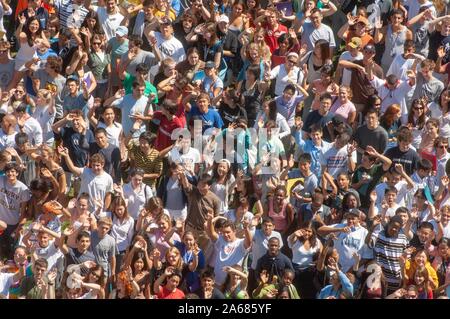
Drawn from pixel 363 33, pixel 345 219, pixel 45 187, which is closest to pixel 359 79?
pixel 363 33

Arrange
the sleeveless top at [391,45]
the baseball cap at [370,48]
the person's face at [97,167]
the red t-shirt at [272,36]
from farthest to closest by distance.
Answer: the red t-shirt at [272,36]
the sleeveless top at [391,45]
the baseball cap at [370,48]
the person's face at [97,167]

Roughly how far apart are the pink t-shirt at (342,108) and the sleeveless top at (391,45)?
126 cm

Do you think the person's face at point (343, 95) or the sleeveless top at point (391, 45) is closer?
the person's face at point (343, 95)

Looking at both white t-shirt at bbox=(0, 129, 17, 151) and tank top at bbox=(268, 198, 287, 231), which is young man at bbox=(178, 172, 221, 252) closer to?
tank top at bbox=(268, 198, 287, 231)

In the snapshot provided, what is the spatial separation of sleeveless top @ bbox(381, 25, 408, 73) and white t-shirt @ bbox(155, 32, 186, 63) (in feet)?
9.39

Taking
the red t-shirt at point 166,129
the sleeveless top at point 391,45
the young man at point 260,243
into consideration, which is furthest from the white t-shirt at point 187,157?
the sleeveless top at point 391,45

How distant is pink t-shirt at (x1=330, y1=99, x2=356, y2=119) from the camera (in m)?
27.5

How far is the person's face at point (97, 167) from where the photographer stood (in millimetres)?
26344

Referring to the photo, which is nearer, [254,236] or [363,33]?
[254,236]

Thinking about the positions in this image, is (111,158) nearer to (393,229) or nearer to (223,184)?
(223,184)

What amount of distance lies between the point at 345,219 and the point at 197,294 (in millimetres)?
2196

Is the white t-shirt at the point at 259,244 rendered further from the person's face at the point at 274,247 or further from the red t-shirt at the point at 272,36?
the red t-shirt at the point at 272,36

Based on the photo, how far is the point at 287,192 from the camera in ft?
A: 86.8

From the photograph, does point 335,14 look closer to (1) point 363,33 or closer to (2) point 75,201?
(1) point 363,33
